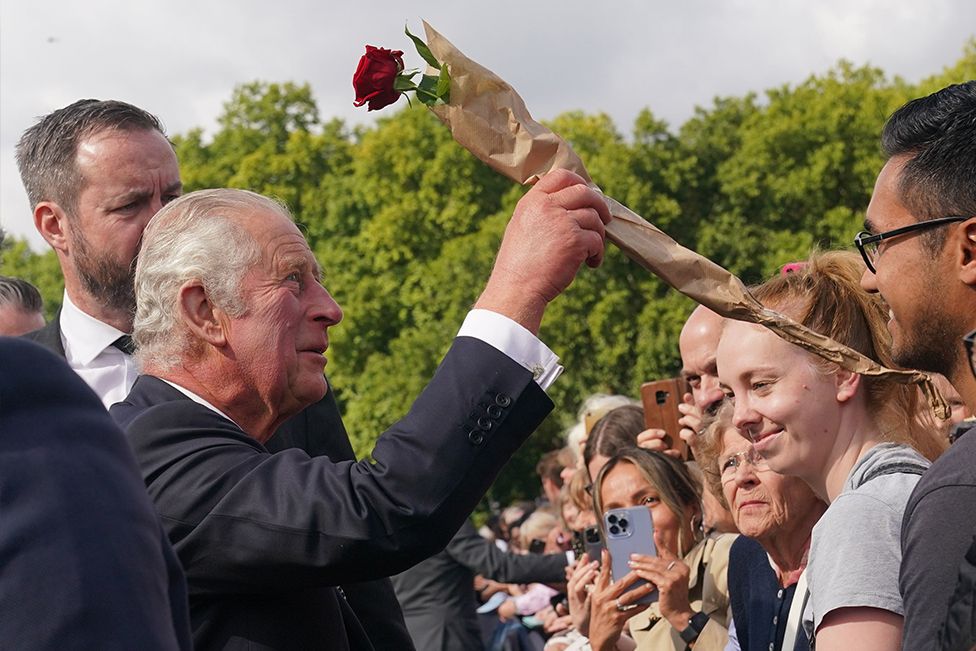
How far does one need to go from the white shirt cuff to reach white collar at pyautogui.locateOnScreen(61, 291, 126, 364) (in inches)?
84.6

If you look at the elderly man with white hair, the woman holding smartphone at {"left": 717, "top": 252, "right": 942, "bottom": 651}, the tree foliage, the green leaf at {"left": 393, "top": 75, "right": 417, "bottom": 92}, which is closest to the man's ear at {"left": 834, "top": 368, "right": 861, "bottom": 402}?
the woman holding smartphone at {"left": 717, "top": 252, "right": 942, "bottom": 651}

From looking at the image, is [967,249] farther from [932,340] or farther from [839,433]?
[839,433]

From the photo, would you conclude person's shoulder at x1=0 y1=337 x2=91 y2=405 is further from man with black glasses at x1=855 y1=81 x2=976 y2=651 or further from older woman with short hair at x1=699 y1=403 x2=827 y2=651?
older woman with short hair at x1=699 y1=403 x2=827 y2=651

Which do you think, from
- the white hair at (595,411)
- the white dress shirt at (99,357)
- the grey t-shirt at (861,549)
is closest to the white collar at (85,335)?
the white dress shirt at (99,357)

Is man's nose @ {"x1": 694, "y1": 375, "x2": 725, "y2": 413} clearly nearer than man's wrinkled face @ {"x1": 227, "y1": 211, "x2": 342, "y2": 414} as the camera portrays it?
No

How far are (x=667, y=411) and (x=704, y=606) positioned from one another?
1.09 m

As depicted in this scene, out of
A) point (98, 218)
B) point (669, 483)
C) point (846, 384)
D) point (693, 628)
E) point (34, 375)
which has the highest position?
point (846, 384)

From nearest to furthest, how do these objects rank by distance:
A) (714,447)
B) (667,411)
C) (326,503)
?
(326,503) → (714,447) → (667,411)

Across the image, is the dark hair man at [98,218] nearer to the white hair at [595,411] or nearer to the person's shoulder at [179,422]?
the person's shoulder at [179,422]

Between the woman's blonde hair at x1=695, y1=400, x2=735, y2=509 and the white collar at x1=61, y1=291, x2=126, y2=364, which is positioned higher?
the woman's blonde hair at x1=695, y1=400, x2=735, y2=509

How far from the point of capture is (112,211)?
4.58 metres

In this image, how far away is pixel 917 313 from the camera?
9.43 ft

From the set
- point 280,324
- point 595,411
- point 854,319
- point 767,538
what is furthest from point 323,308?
point 595,411

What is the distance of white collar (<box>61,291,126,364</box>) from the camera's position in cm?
452
